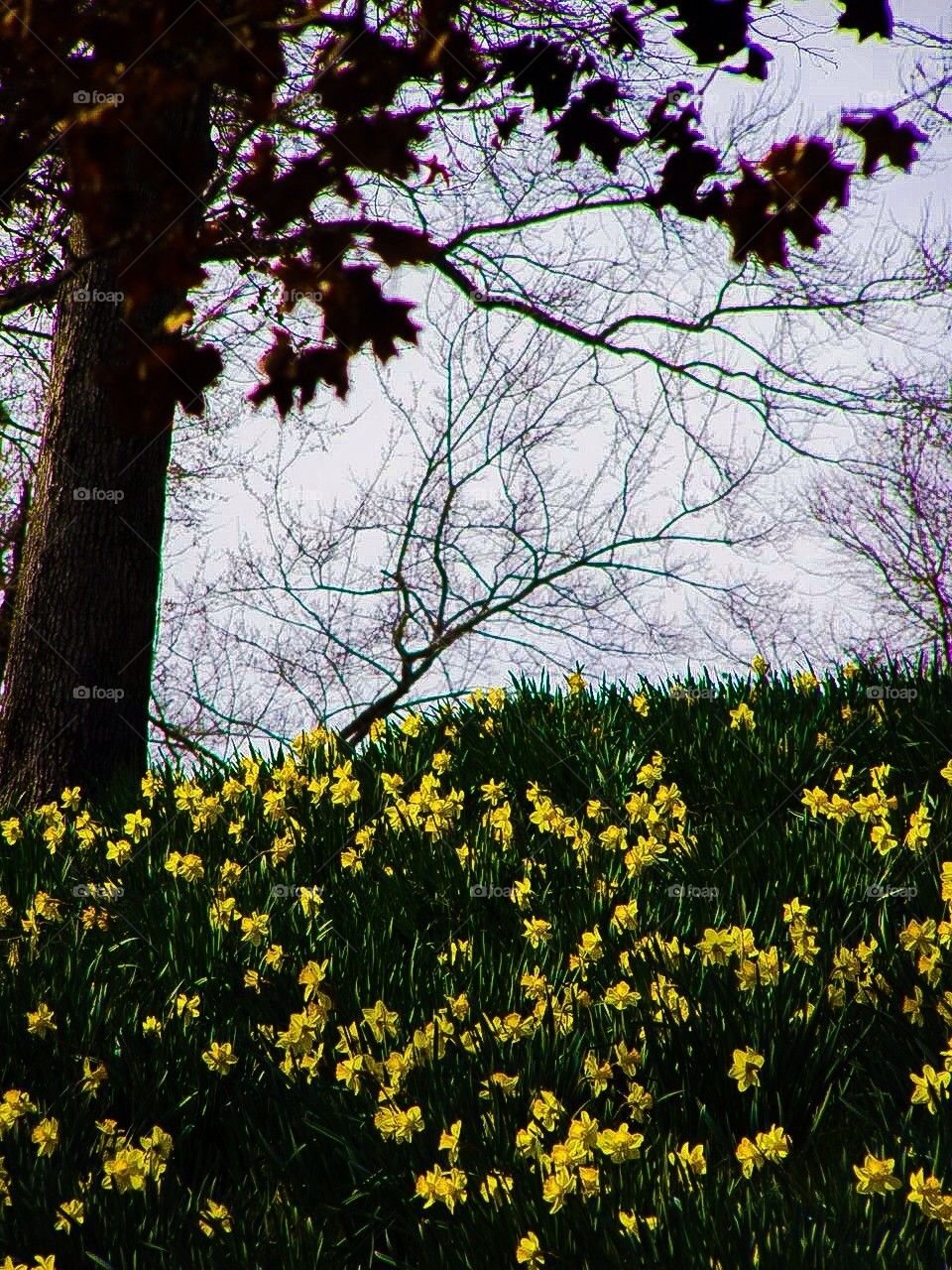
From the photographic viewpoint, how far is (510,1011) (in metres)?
3.70

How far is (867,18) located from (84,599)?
5.50 metres

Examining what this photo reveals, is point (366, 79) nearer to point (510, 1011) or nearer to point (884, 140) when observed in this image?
point (884, 140)

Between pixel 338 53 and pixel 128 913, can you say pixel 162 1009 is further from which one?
pixel 338 53

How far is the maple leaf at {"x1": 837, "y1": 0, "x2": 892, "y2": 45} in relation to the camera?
9.36 feet

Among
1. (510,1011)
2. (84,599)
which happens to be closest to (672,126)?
(510,1011)

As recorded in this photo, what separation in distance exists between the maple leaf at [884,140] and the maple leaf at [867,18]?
1.00ft

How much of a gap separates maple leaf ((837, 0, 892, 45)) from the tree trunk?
4.98m

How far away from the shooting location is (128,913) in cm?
507

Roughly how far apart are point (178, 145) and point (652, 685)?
4.67 metres

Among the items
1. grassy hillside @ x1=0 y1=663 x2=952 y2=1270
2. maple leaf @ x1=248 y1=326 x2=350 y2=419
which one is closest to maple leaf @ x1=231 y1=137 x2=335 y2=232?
maple leaf @ x1=248 y1=326 x2=350 y2=419

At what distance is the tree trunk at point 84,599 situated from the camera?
7188 mm

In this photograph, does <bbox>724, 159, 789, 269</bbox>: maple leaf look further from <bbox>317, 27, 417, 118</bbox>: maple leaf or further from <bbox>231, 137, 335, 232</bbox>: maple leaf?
<bbox>231, 137, 335, 232</bbox>: maple leaf

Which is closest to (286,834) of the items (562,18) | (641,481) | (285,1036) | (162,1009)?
(162,1009)

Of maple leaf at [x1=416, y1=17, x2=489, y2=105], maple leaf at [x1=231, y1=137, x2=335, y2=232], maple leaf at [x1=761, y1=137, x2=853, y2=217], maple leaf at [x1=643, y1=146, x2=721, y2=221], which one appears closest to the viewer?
maple leaf at [x1=231, y1=137, x2=335, y2=232]
